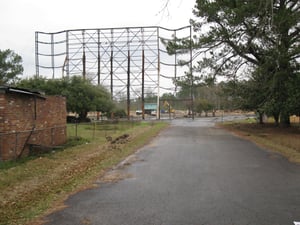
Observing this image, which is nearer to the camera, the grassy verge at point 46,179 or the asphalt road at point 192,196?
the asphalt road at point 192,196

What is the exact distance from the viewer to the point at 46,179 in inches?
359

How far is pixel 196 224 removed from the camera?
5.00 meters

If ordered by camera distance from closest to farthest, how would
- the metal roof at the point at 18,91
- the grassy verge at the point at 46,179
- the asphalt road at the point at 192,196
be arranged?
the asphalt road at the point at 192,196 → the grassy verge at the point at 46,179 → the metal roof at the point at 18,91

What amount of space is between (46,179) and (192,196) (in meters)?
4.46

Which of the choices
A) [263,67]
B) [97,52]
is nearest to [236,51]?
[263,67]

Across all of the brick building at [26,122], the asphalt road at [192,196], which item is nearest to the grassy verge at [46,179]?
the asphalt road at [192,196]

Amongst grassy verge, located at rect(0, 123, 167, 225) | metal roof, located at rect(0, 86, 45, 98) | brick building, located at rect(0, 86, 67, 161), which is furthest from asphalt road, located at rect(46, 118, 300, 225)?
metal roof, located at rect(0, 86, 45, 98)

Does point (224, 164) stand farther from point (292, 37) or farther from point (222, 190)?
point (292, 37)

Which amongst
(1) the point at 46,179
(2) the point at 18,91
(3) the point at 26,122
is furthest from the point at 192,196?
(3) the point at 26,122

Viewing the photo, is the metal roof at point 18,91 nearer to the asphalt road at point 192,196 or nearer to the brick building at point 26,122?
the brick building at point 26,122

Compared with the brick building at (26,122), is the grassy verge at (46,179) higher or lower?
lower

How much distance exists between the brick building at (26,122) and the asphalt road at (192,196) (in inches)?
167

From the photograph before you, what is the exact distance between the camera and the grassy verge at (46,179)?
6.13m

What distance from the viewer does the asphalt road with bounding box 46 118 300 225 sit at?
5.32 m
